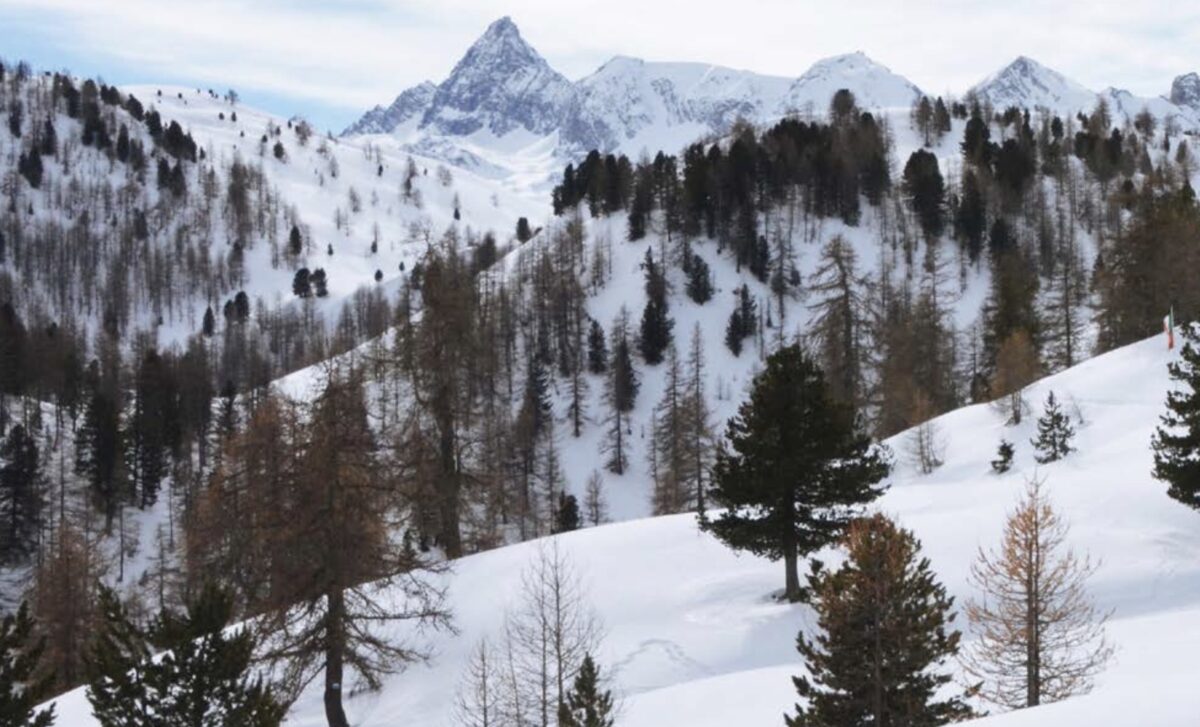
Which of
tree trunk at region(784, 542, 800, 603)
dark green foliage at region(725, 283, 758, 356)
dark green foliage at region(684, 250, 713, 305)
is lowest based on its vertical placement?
tree trunk at region(784, 542, 800, 603)

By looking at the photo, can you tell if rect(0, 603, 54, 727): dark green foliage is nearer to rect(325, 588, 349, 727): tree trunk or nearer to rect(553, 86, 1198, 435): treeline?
rect(325, 588, 349, 727): tree trunk

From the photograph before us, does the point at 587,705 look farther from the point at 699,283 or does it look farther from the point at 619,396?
the point at 699,283

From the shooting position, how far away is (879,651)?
40.4 feet

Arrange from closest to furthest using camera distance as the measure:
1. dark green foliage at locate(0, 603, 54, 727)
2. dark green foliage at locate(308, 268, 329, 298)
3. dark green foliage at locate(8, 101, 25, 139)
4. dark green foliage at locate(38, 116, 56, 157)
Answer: dark green foliage at locate(0, 603, 54, 727) → dark green foliage at locate(308, 268, 329, 298) → dark green foliage at locate(38, 116, 56, 157) → dark green foliage at locate(8, 101, 25, 139)

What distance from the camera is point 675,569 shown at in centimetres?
2436

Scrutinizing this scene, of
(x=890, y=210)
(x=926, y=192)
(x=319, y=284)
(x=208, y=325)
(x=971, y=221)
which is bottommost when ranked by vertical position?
(x=971, y=221)

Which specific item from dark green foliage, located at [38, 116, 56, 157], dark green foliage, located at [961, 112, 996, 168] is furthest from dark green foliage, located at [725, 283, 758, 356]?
dark green foliage, located at [38, 116, 56, 157]

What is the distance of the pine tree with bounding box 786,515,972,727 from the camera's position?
12.3 meters

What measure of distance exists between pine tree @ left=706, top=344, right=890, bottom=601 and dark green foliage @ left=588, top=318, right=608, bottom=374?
6071 cm

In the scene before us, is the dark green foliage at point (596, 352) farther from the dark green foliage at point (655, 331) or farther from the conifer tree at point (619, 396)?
the dark green foliage at point (655, 331)

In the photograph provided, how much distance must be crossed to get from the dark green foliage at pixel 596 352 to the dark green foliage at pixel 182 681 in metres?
72.3

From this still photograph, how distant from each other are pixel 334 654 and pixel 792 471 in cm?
1147

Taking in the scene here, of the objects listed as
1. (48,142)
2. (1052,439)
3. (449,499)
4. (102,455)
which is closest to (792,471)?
(449,499)

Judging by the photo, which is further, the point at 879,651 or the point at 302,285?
the point at 302,285
